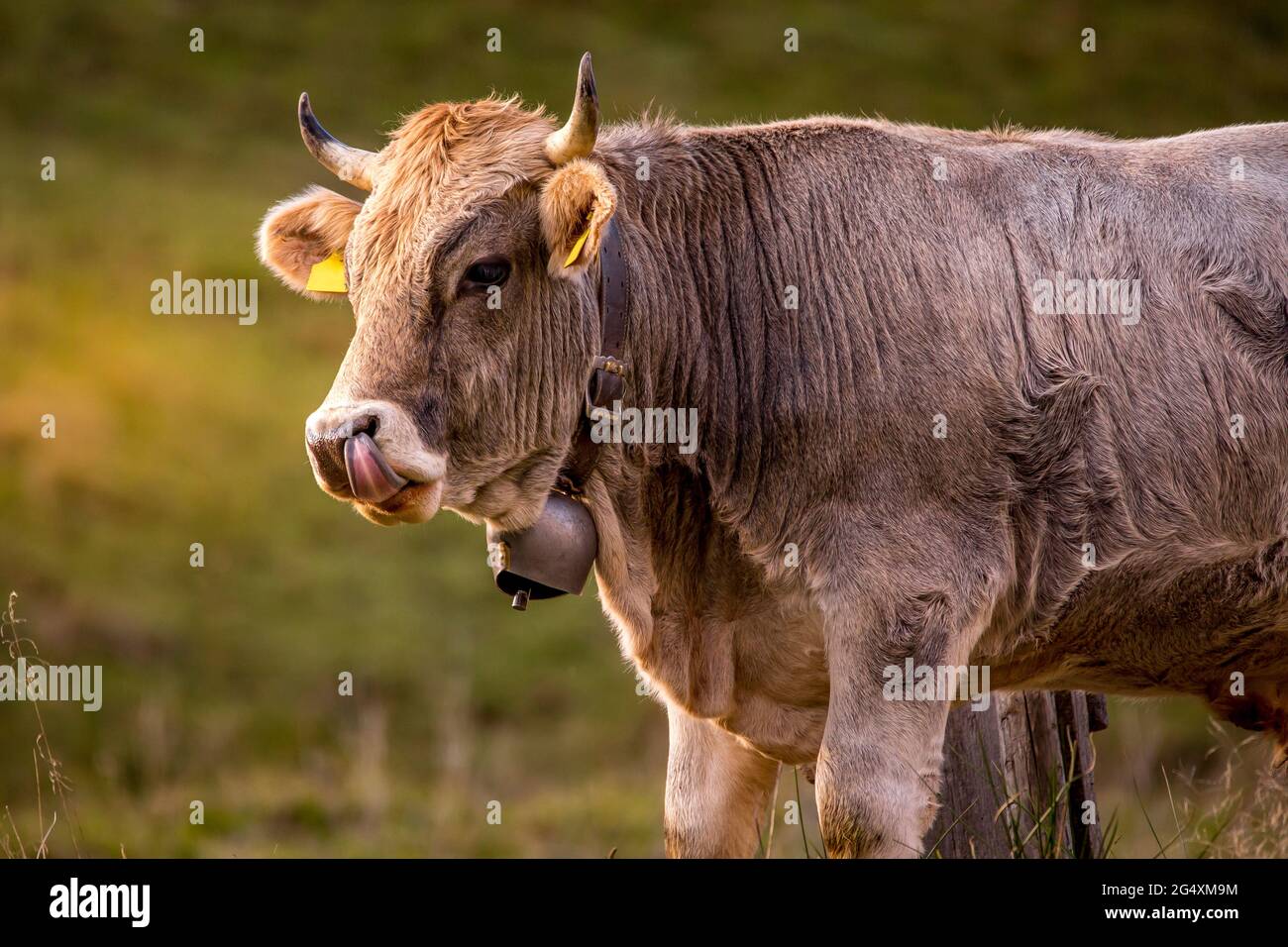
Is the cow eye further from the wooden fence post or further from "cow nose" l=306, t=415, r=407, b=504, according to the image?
the wooden fence post

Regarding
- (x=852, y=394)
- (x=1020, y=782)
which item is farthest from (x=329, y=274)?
(x=1020, y=782)

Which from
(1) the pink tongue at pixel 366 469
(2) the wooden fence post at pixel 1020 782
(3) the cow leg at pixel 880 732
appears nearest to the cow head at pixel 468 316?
(1) the pink tongue at pixel 366 469

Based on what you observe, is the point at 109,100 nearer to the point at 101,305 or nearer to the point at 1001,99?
the point at 101,305

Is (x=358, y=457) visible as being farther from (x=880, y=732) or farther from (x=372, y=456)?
(x=880, y=732)

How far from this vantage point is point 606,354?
5.16 metres

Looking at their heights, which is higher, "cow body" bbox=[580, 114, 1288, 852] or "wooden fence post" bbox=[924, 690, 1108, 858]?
"cow body" bbox=[580, 114, 1288, 852]

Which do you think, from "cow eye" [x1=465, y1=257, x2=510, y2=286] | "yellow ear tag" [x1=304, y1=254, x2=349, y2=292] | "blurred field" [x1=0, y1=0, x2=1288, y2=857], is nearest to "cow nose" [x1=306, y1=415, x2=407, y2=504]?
"cow eye" [x1=465, y1=257, x2=510, y2=286]

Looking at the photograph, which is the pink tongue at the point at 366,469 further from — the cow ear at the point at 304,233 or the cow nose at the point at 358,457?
the cow ear at the point at 304,233

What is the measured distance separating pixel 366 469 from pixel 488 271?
29.1 inches

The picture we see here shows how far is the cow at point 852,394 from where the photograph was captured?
4.93m

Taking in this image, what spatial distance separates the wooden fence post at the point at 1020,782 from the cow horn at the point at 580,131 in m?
2.45

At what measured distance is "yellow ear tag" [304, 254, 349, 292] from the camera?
221 inches

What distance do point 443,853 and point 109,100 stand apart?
79.2 feet

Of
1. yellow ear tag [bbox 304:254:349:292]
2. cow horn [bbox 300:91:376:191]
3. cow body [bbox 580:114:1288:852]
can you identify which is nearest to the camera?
cow body [bbox 580:114:1288:852]
